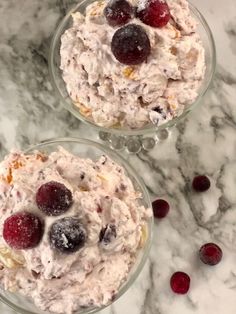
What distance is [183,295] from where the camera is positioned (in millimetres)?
1838

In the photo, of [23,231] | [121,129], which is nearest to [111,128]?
[121,129]

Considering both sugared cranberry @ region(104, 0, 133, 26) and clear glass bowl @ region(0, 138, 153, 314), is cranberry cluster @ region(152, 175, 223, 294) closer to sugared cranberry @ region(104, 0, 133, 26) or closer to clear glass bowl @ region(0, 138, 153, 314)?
clear glass bowl @ region(0, 138, 153, 314)

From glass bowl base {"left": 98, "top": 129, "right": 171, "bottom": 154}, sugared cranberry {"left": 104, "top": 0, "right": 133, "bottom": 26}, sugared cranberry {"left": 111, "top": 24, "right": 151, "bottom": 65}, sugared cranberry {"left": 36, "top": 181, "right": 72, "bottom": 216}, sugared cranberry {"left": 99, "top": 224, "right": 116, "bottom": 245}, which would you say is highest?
sugared cranberry {"left": 104, "top": 0, "right": 133, "bottom": 26}

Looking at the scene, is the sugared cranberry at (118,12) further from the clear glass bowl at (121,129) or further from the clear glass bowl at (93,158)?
the clear glass bowl at (93,158)

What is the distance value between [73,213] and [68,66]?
1.38ft

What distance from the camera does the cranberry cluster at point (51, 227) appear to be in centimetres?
144

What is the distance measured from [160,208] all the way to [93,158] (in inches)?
9.9

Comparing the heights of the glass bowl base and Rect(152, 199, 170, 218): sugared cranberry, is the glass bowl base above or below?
above

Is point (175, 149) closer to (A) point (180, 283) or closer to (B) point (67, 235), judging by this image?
(A) point (180, 283)

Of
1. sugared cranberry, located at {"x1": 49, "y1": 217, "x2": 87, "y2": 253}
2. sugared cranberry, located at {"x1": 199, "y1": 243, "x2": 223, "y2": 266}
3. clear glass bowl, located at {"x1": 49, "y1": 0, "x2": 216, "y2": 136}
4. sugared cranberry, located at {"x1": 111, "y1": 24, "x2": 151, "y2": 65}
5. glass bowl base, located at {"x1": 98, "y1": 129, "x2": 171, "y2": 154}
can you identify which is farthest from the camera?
glass bowl base, located at {"x1": 98, "y1": 129, "x2": 171, "y2": 154}

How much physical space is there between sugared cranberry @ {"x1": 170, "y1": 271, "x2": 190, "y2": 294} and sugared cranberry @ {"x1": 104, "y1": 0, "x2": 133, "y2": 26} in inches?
26.7

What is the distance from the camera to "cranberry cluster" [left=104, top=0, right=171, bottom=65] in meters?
1.59

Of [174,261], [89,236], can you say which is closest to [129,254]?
[89,236]

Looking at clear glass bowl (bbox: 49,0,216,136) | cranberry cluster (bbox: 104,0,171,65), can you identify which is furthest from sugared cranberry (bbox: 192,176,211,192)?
cranberry cluster (bbox: 104,0,171,65)
